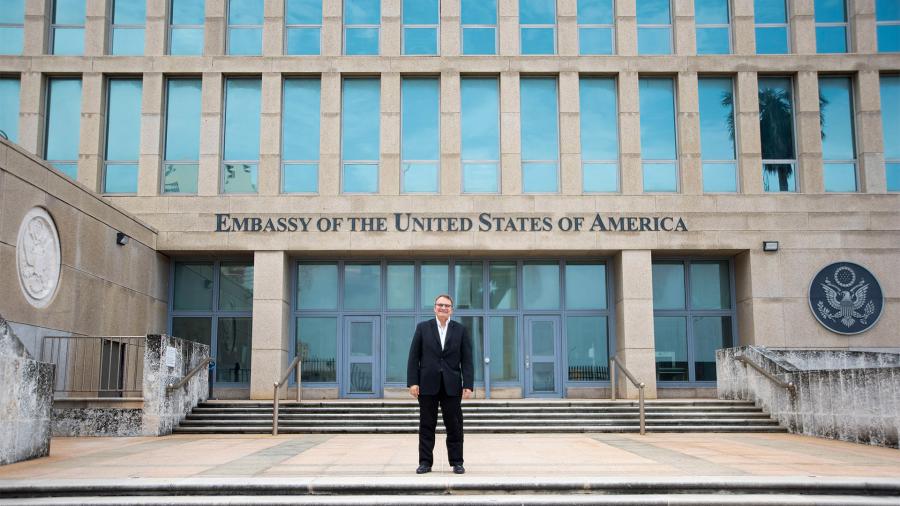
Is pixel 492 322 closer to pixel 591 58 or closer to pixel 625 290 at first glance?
pixel 625 290

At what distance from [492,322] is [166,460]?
40.2ft

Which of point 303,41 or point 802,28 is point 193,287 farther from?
point 802,28

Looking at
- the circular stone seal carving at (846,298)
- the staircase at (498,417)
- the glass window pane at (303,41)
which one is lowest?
the staircase at (498,417)

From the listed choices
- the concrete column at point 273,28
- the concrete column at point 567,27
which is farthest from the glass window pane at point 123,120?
the concrete column at point 567,27

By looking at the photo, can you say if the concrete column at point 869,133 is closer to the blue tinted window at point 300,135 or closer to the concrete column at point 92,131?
the blue tinted window at point 300,135

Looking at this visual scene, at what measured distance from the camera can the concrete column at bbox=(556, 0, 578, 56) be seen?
72.2ft

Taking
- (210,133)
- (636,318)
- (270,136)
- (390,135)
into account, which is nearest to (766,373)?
(636,318)

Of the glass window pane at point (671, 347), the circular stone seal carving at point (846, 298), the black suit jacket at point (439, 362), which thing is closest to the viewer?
the black suit jacket at point (439, 362)

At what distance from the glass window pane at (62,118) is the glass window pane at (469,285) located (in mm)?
9722

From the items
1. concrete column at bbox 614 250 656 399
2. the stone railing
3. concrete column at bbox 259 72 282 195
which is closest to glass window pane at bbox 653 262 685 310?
concrete column at bbox 614 250 656 399

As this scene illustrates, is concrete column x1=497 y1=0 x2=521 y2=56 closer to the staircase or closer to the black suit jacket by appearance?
the staircase

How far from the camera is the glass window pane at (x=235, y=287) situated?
21859mm

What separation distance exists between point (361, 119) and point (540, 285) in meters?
6.10

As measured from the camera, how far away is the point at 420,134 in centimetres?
2200
